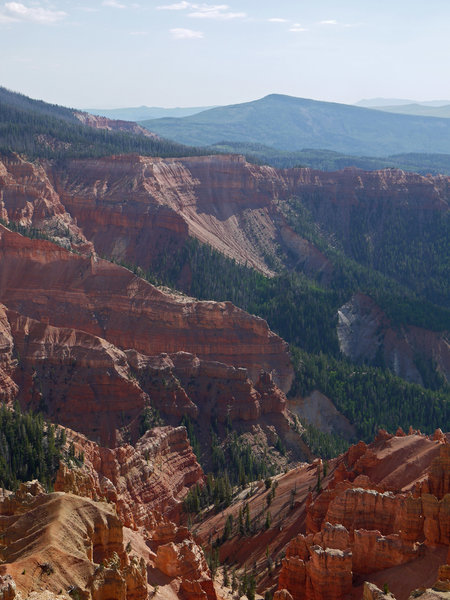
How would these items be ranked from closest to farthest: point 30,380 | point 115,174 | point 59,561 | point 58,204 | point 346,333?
point 59,561 → point 30,380 → point 346,333 → point 58,204 → point 115,174

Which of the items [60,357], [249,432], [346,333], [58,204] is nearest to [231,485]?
[249,432]

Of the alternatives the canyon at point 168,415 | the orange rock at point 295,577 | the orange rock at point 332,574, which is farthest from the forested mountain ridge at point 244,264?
the orange rock at point 332,574

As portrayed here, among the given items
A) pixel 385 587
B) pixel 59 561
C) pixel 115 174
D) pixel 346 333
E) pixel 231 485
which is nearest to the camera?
pixel 59 561

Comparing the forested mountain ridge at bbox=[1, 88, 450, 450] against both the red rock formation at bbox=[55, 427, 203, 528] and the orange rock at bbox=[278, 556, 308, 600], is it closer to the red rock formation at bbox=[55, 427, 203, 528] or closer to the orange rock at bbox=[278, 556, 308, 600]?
the red rock formation at bbox=[55, 427, 203, 528]

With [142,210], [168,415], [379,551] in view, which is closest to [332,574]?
[379,551]

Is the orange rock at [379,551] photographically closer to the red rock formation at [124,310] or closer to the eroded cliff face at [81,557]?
the eroded cliff face at [81,557]

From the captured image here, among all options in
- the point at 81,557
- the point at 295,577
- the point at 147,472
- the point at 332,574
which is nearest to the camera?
the point at 81,557

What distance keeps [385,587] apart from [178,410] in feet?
192

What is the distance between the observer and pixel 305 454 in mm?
104438

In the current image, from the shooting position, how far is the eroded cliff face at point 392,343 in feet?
495

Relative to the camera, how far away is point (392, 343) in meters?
155

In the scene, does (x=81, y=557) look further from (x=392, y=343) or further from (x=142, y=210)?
(x=142, y=210)

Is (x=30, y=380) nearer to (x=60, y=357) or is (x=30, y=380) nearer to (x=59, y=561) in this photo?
(x=60, y=357)

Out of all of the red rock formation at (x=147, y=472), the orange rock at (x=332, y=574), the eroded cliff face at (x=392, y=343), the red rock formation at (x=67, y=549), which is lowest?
the eroded cliff face at (x=392, y=343)
